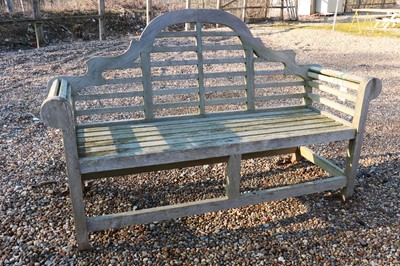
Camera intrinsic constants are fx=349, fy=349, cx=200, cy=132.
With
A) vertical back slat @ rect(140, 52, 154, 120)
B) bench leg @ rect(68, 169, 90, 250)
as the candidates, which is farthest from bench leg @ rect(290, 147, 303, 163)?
bench leg @ rect(68, 169, 90, 250)

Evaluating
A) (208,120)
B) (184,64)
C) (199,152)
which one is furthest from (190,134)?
(184,64)

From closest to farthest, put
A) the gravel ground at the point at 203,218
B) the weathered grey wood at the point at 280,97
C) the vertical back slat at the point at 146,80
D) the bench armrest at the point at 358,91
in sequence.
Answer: the gravel ground at the point at 203,218 → the bench armrest at the point at 358,91 → the vertical back slat at the point at 146,80 → the weathered grey wood at the point at 280,97

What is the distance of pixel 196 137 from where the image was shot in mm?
2709

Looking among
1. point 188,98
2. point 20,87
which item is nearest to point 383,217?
point 188,98

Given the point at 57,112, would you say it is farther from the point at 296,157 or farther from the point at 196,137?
the point at 296,157

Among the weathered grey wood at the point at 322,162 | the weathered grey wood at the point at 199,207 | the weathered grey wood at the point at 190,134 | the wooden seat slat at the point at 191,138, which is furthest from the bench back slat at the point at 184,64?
the weathered grey wood at the point at 199,207

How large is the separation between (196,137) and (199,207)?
54 centimetres

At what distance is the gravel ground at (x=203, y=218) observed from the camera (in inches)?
96.9

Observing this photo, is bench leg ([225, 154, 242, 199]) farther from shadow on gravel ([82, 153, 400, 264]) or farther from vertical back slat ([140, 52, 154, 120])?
vertical back slat ([140, 52, 154, 120])

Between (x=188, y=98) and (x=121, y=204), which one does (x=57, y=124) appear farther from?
(x=188, y=98)

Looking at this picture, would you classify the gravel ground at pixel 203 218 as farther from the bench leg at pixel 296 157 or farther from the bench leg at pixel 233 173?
the bench leg at pixel 233 173

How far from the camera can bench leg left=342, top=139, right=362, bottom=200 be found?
3.00 metres

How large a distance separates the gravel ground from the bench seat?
0.63 metres

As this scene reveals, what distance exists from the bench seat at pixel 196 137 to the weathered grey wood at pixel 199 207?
37 cm
